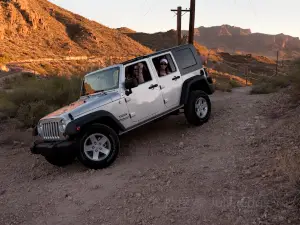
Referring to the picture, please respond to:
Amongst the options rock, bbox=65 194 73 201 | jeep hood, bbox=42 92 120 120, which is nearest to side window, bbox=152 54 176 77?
jeep hood, bbox=42 92 120 120

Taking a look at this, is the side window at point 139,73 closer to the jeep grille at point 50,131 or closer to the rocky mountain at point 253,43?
the jeep grille at point 50,131

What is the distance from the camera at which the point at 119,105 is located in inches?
263

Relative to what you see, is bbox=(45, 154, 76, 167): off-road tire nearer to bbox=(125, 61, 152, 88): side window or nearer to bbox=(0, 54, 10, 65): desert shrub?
bbox=(125, 61, 152, 88): side window

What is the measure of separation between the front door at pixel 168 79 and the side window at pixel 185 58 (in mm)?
223

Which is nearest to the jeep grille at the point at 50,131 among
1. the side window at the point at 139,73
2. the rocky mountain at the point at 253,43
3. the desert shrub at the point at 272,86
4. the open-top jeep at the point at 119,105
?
the open-top jeep at the point at 119,105

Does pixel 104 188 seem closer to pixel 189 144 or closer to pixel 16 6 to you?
pixel 189 144

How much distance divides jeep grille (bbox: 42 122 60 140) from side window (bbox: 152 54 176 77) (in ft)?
8.47

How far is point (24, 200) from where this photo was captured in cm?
544

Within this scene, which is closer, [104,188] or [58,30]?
[104,188]

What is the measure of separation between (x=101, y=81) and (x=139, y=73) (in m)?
0.82

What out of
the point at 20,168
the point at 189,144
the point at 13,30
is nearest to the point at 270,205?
the point at 189,144

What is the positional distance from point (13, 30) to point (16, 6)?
6.12m

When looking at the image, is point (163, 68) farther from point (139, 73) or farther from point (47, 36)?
point (47, 36)

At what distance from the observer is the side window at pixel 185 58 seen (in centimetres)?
809
